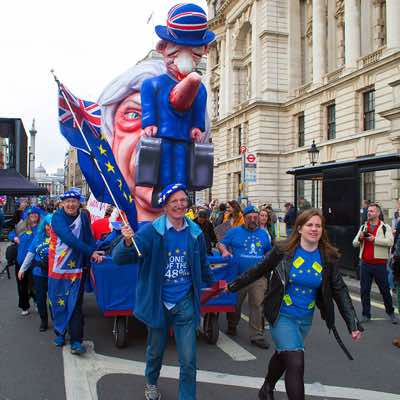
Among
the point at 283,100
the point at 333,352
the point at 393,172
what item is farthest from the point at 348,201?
the point at 283,100

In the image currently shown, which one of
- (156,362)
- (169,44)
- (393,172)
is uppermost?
(169,44)

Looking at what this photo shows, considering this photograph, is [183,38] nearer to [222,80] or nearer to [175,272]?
[175,272]

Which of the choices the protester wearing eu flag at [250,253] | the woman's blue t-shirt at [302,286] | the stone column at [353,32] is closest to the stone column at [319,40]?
the stone column at [353,32]

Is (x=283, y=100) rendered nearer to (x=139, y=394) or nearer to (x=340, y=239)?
(x=340, y=239)

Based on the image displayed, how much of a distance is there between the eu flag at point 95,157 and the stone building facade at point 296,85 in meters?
9.39

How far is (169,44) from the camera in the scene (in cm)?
629

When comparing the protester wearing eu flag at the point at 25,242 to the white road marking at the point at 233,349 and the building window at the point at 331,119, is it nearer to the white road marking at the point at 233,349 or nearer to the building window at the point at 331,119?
the white road marking at the point at 233,349

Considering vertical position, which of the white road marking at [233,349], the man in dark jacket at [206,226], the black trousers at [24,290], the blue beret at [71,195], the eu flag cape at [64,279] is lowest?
the white road marking at [233,349]

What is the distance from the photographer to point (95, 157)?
4.59 m

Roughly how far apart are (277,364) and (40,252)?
382 cm

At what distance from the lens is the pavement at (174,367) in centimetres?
409

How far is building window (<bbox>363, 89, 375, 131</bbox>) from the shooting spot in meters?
24.4

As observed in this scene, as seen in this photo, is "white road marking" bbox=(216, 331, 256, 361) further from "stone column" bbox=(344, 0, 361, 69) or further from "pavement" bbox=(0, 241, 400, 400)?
"stone column" bbox=(344, 0, 361, 69)

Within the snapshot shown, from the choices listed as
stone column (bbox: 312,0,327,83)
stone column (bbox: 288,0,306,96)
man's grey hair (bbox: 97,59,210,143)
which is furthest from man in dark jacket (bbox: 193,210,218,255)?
stone column (bbox: 288,0,306,96)
